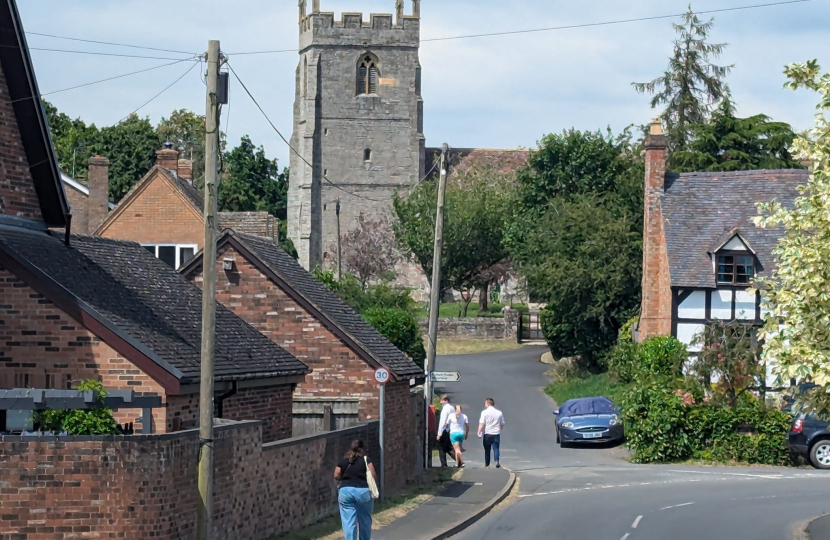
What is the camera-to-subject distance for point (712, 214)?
41625mm

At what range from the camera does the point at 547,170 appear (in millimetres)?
60094

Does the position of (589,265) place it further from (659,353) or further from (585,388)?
(659,353)

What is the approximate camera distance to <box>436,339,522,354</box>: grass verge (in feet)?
202

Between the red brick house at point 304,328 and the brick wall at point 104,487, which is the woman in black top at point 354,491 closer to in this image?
the brick wall at point 104,487

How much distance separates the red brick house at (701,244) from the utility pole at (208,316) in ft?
84.7

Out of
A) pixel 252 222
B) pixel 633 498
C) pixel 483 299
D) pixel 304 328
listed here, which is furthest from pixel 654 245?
pixel 483 299

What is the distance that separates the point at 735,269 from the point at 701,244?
5.77 ft

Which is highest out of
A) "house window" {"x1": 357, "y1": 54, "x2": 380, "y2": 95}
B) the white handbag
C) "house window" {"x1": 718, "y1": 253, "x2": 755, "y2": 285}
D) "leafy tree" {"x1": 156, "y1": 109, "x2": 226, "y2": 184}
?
"house window" {"x1": 357, "y1": 54, "x2": 380, "y2": 95}

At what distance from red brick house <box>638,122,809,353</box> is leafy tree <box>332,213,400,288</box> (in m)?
38.5

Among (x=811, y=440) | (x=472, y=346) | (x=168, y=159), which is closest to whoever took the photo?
(x=811, y=440)

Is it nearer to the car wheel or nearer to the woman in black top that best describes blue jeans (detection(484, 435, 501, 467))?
the car wheel

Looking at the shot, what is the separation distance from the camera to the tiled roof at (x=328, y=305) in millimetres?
23375

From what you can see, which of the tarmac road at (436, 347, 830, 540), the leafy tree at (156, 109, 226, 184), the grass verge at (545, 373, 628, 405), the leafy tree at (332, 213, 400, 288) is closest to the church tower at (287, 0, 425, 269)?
the leafy tree at (332, 213, 400, 288)

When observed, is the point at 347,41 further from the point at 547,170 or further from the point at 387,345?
the point at 387,345
